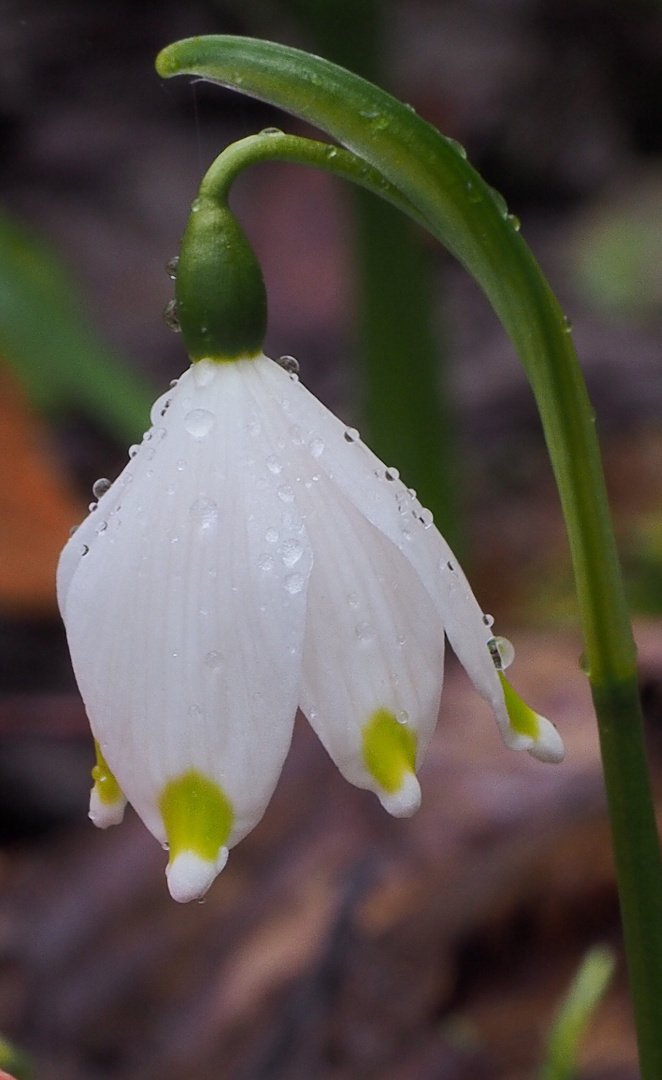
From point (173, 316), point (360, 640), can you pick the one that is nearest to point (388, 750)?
point (360, 640)

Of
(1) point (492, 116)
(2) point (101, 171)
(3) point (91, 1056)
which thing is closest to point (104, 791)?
(3) point (91, 1056)

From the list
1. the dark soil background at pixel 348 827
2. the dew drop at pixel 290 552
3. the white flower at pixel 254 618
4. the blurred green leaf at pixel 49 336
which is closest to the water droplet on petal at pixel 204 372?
the white flower at pixel 254 618

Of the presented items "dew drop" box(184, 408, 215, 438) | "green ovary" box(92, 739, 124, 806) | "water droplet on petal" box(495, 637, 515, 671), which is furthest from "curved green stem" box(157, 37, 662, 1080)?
"green ovary" box(92, 739, 124, 806)

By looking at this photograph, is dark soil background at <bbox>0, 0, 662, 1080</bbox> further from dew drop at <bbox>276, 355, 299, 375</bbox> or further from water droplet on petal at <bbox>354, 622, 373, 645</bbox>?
water droplet on petal at <bbox>354, 622, 373, 645</bbox>

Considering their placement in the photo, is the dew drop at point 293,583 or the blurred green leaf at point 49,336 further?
the blurred green leaf at point 49,336

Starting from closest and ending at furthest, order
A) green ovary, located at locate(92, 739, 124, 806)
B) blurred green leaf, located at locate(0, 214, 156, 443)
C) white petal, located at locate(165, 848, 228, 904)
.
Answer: white petal, located at locate(165, 848, 228, 904) < green ovary, located at locate(92, 739, 124, 806) < blurred green leaf, located at locate(0, 214, 156, 443)

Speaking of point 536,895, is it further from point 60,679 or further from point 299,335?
point 299,335

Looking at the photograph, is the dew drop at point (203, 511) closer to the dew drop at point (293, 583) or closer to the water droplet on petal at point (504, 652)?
the dew drop at point (293, 583)
